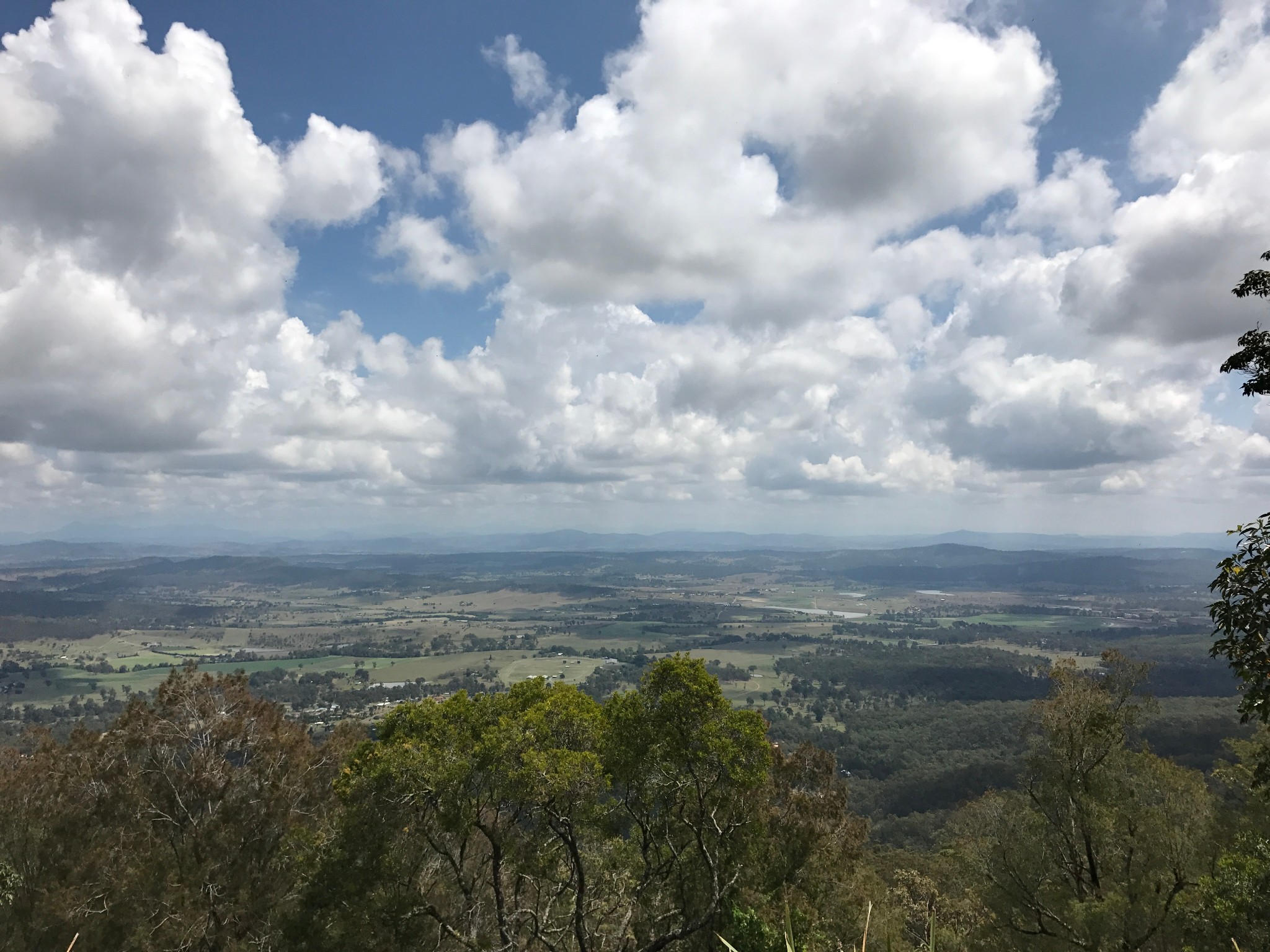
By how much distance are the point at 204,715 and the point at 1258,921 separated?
82.5 ft

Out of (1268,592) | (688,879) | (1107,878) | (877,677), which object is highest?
(1268,592)

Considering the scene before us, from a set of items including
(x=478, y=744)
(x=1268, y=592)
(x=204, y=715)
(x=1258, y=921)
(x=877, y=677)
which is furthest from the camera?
(x=877, y=677)

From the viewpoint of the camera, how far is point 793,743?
322ft

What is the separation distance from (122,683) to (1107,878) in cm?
17429

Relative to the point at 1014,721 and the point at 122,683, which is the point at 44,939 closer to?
the point at 1014,721

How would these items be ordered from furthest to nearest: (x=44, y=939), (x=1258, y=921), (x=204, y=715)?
(x=204, y=715)
(x=44, y=939)
(x=1258, y=921)

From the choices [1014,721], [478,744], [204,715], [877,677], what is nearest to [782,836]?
[478,744]

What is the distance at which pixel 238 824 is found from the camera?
18.4 m

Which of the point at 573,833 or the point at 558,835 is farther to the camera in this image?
the point at 573,833

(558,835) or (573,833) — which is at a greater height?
(558,835)

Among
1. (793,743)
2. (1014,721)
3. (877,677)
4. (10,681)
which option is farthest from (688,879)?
(10,681)

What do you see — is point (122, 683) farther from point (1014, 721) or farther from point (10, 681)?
point (1014, 721)

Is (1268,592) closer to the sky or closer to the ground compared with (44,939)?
closer to the sky

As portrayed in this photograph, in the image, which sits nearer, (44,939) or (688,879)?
(44,939)
